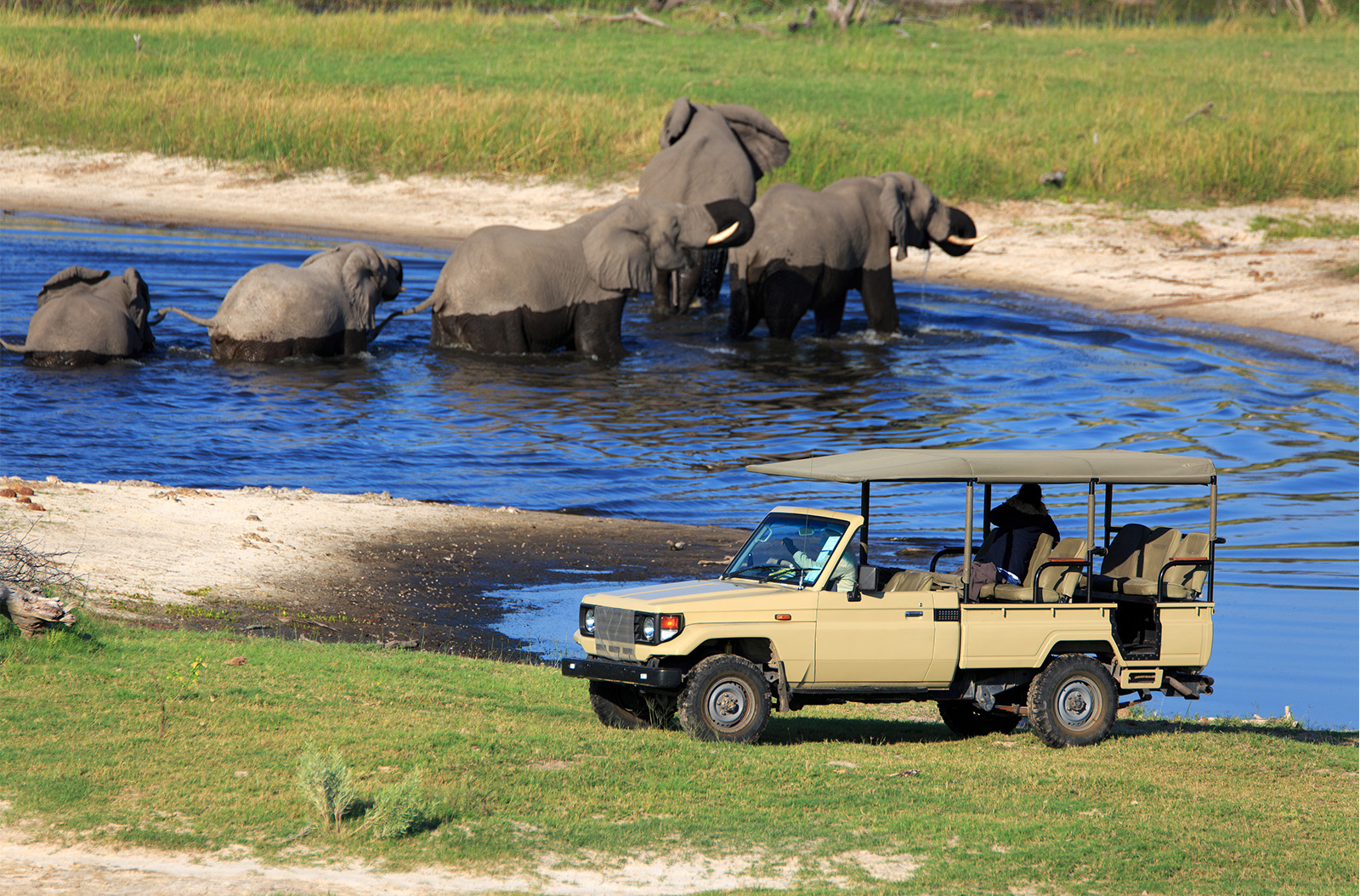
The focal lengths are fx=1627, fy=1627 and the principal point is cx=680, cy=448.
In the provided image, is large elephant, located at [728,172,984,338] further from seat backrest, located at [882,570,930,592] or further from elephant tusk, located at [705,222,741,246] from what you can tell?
seat backrest, located at [882,570,930,592]

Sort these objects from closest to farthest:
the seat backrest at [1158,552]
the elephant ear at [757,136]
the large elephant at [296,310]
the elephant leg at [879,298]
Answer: the seat backrest at [1158,552], the large elephant at [296,310], the elephant leg at [879,298], the elephant ear at [757,136]

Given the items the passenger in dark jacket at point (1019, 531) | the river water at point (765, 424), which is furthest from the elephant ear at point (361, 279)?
the passenger in dark jacket at point (1019, 531)

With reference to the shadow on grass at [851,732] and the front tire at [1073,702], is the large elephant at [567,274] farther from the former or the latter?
the front tire at [1073,702]

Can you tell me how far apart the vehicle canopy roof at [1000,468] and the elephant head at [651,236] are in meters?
11.6

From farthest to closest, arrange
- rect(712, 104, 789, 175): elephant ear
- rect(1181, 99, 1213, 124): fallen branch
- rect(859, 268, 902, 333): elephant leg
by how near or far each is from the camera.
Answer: rect(1181, 99, 1213, 124): fallen branch
rect(712, 104, 789, 175): elephant ear
rect(859, 268, 902, 333): elephant leg

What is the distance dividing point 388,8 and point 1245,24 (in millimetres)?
26586

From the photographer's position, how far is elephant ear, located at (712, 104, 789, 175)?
25234 mm

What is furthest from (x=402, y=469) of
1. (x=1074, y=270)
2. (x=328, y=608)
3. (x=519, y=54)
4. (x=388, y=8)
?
(x=388, y=8)

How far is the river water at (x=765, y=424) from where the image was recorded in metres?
13.6

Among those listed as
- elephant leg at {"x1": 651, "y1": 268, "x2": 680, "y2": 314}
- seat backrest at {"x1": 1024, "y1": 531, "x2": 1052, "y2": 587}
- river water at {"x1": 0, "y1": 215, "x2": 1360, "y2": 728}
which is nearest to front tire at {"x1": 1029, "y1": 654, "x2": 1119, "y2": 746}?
seat backrest at {"x1": 1024, "y1": 531, "x2": 1052, "y2": 587}

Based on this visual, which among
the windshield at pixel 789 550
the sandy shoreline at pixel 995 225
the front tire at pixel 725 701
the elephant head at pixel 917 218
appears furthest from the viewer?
the sandy shoreline at pixel 995 225

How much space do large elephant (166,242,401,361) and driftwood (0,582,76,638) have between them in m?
11.1

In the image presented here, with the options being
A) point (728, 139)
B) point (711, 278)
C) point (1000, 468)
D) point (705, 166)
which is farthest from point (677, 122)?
point (1000, 468)

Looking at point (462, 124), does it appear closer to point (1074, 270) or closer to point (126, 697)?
point (1074, 270)
